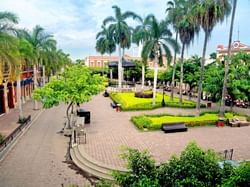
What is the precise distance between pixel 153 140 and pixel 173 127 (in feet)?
10.5

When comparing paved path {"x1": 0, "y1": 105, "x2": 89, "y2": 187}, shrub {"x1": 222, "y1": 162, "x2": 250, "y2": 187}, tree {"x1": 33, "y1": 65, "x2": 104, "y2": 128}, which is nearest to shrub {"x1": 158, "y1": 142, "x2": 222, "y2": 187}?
shrub {"x1": 222, "y1": 162, "x2": 250, "y2": 187}

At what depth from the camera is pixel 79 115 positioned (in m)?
24.9

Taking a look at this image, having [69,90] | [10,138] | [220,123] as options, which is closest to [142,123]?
[69,90]

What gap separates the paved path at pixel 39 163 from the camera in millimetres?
12461

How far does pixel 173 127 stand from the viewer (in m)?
21.1

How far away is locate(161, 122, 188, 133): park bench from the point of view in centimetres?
2081

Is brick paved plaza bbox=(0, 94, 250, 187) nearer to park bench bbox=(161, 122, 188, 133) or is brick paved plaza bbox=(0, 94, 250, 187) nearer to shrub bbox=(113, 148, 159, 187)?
park bench bbox=(161, 122, 188, 133)

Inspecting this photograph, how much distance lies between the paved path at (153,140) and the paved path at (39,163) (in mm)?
1898

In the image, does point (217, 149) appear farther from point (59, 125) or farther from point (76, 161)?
point (59, 125)

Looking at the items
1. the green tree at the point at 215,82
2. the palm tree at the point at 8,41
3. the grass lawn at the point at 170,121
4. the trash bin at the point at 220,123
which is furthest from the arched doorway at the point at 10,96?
the trash bin at the point at 220,123

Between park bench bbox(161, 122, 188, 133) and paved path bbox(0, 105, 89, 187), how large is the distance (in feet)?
25.4

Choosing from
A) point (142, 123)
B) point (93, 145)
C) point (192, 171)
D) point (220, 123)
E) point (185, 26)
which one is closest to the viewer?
point (192, 171)

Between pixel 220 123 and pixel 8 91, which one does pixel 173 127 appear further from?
pixel 8 91

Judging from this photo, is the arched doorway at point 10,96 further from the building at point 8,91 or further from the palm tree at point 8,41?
the palm tree at point 8,41
